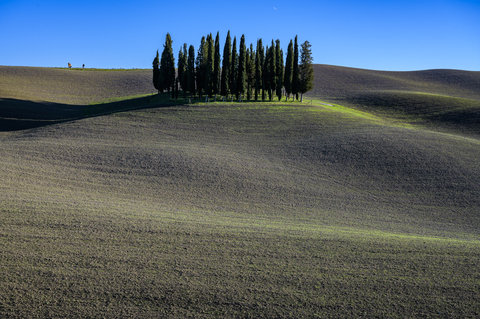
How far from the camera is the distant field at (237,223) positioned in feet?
31.2

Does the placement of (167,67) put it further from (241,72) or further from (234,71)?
(241,72)

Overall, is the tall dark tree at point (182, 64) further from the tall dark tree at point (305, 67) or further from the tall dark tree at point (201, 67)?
the tall dark tree at point (305, 67)

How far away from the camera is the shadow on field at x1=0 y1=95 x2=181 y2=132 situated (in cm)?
5003

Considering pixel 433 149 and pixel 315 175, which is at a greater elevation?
pixel 433 149

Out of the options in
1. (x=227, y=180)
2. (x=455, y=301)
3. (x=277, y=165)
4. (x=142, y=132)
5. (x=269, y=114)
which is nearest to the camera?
(x=455, y=301)

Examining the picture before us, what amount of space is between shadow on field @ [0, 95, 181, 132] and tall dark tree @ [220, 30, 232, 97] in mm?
9570

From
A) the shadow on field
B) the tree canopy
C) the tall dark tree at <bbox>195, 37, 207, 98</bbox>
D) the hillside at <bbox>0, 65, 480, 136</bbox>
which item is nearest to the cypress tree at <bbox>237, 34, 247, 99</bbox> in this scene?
the tree canopy

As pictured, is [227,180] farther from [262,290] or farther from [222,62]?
[222,62]

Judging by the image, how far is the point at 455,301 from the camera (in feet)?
32.1

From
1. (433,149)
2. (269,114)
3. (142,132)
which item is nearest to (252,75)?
(269,114)

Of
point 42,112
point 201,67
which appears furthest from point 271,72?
point 42,112

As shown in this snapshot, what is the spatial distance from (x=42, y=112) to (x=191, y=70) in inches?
1117

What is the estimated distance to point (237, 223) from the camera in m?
16.5

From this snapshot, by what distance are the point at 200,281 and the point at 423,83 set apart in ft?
422
